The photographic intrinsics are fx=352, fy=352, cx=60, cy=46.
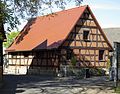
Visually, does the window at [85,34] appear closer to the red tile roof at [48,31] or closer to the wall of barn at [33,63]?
the red tile roof at [48,31]

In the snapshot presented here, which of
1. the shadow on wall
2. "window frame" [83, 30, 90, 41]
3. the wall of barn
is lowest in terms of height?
the wall of barn

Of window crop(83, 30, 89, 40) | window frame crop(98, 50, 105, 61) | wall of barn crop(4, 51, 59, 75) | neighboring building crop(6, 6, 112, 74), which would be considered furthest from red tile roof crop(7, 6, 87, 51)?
window frame crop(98, 50, 105, 61)

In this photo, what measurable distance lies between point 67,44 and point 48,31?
15.0 ft

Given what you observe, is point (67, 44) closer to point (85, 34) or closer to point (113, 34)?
point (85, 34)

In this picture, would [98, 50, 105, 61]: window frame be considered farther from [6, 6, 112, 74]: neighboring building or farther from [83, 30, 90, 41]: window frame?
[83, 30, 90, 41]: window frame

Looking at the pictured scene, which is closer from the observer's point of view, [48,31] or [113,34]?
[48,31]

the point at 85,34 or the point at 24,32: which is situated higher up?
the point at 24,32

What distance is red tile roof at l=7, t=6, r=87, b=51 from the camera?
37938mm

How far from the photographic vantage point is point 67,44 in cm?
3741

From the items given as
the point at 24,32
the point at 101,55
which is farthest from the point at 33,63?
the point at 101,55

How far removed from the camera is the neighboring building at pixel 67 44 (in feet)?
123

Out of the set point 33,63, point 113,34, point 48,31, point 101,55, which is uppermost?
→ point 113,34

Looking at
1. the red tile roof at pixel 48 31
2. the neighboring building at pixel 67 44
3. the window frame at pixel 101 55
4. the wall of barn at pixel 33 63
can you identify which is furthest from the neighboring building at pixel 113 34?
the wall of barn at pixel 33 63

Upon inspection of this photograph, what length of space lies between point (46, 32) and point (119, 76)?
21460 millimetres
